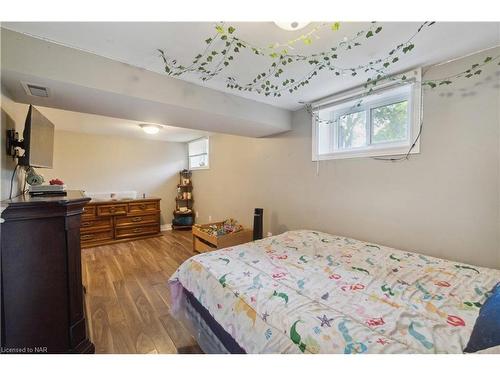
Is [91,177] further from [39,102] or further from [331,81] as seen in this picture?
[331,81]

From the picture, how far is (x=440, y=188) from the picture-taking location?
5.46 ft

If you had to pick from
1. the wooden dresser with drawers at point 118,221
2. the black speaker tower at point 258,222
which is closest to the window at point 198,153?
the wooden dresser with drawers at point 118,221

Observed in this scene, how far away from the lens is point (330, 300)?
3.59 ft

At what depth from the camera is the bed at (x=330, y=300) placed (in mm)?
836

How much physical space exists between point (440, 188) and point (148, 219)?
14.8ft

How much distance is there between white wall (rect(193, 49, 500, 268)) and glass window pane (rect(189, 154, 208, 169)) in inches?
88.8

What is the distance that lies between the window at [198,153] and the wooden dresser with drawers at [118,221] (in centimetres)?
129

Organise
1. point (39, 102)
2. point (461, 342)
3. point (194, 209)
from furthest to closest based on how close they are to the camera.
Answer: point (194, 209)
point (39, 102)
point (461, 342)

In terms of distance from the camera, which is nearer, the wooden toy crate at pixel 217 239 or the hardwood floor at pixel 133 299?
the hardwood floor at pixel 133 299

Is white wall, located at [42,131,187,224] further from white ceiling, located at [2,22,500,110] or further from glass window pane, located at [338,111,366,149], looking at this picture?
glass window pane, located at [338,111,366,149]

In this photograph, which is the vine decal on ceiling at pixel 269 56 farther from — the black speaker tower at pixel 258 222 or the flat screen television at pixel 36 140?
the black speaker tower at pixel 258 222

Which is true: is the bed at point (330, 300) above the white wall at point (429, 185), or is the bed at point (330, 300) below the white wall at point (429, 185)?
below

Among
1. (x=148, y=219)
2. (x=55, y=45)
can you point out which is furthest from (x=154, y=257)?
(x=55, y=45)

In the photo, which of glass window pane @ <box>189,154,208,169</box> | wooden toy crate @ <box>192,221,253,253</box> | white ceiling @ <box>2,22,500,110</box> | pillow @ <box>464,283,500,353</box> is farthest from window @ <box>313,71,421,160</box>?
glass window pane @ <box>189,154,208,169</box>
